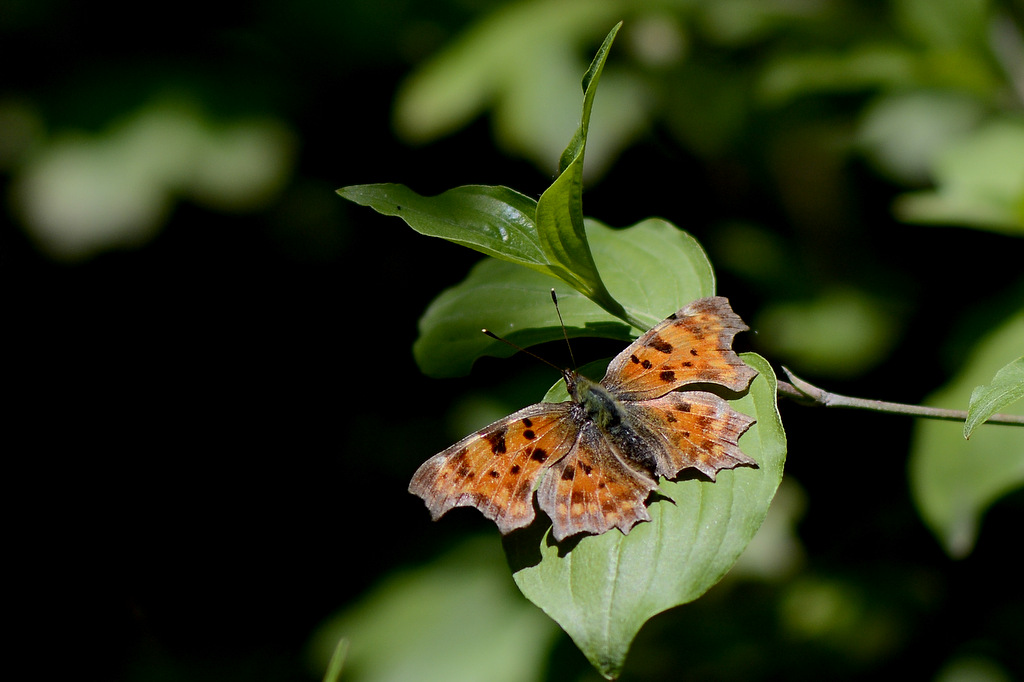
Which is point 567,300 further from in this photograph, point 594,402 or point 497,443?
point 497,443

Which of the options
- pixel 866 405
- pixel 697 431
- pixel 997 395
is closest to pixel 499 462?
pixel 697 431

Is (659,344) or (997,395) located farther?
(659,344)

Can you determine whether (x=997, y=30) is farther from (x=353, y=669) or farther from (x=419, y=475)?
(x=353, y=669)

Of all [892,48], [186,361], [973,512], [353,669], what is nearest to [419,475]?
[973,512]

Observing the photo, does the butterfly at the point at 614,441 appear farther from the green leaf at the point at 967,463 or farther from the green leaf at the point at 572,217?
the green leaf at the point at 967,463

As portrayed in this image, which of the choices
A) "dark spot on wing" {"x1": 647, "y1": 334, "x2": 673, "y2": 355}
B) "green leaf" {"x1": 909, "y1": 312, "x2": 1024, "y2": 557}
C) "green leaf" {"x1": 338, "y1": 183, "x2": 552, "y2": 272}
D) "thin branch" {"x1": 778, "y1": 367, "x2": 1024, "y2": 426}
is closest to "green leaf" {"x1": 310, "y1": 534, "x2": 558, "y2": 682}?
"green leaf" {"x1": 909, "y1": 312, "x2": 1024, "y2": 557}
